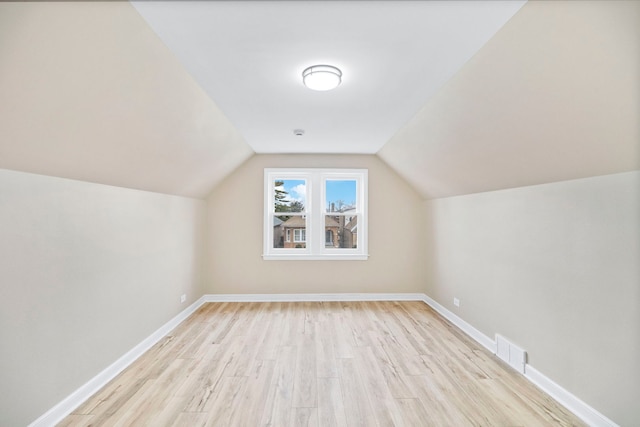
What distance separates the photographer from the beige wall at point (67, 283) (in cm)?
180

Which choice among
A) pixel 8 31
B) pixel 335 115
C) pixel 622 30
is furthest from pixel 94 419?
pixel 622 30

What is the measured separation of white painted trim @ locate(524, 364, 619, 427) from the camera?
2044 mm

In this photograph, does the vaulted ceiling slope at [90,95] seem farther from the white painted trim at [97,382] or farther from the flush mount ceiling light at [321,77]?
the white painted trim at [97,382]

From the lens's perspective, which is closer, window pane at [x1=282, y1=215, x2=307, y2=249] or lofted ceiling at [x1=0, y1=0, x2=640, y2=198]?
lofted ceiling at [x1=0, y1=0, x2=640, y2=198]

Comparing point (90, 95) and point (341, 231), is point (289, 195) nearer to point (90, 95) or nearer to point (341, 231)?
point (341, 231)

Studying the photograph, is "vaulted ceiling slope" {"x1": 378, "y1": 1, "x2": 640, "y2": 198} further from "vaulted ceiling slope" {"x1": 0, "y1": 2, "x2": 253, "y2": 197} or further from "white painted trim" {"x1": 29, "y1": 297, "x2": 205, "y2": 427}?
"white painted trim" {"x1": 29, "y1": 297, "x2": 205, "y2": 427}

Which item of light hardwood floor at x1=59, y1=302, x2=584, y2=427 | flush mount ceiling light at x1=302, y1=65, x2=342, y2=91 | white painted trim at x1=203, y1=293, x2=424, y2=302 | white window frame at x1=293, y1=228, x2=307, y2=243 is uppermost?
flush mount ceiling light at x1=302, y1=65, x2=342, y2=91

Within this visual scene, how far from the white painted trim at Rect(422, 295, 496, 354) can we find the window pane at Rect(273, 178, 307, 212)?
257cm

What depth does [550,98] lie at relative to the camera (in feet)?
5.84

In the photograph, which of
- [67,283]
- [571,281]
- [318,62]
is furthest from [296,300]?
[318,62]

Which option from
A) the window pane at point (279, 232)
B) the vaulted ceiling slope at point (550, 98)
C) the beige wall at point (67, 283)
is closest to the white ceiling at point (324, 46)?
the vaulted ceiling slope at point (550, 98)

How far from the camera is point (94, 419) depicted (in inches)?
84.0

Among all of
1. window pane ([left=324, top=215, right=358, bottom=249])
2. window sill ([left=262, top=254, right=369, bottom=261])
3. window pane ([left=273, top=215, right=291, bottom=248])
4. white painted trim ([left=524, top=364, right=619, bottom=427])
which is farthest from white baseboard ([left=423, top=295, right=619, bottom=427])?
Result: window pane ([left=273, top=215, right=291, bottom=248])

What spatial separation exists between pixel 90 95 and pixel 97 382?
86.6 inches
